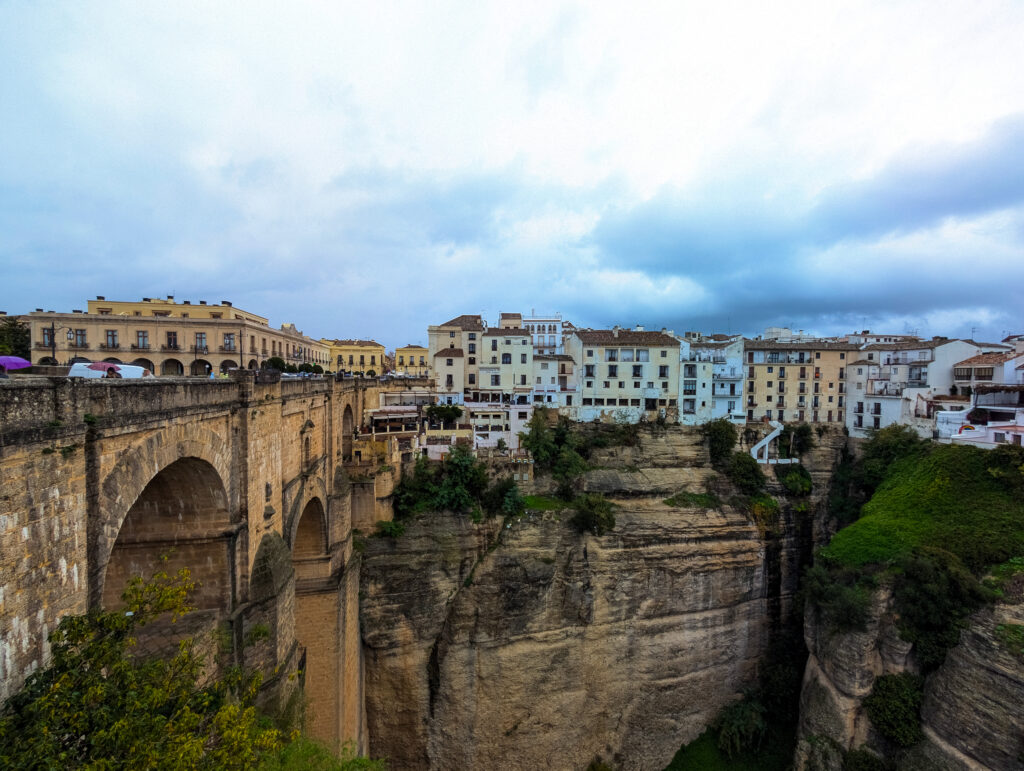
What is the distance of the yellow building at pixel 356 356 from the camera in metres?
59.0

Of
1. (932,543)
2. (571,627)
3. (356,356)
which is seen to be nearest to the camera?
(932,543)

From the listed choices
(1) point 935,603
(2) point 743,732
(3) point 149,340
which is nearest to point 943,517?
(1) point 935,603

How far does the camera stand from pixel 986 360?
32656 millimetres

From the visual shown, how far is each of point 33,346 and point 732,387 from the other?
4794 cm

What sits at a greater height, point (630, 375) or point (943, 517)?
point (630, 375)

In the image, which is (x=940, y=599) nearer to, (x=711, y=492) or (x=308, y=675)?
(x=711, y=492)

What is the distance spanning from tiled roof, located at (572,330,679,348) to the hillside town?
159mm

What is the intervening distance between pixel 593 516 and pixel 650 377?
15966 millimetres

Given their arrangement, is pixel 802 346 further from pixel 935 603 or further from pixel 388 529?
pixel 388 529

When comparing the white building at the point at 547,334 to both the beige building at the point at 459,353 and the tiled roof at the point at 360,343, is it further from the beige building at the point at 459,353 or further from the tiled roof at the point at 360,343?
the tiled roof at the point at 360,343

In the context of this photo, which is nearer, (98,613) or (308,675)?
(98,613)

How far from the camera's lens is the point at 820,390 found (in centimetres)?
3894

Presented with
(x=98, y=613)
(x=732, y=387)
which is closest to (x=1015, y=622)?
(x=732, y=387)

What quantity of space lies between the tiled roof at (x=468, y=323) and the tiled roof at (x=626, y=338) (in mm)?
8124
